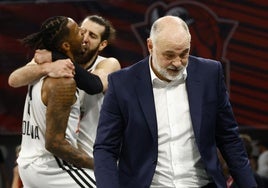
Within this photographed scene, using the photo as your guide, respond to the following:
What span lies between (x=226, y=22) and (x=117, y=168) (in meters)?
4.77

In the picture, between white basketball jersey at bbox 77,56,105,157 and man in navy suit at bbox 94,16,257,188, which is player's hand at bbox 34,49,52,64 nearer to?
white basketball jersey at bbox 77,56,105,157

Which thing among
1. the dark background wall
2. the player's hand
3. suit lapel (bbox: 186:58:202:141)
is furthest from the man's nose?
the dark background wall

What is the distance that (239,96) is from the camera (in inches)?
345

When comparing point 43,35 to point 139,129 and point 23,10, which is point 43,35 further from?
point 23,10

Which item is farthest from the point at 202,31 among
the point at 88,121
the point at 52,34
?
the point at 52,34

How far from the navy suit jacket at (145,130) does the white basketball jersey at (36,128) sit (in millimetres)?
1129

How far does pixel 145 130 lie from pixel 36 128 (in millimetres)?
1322

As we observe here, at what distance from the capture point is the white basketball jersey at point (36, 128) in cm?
518

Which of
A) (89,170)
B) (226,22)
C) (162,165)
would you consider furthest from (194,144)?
(226,22)

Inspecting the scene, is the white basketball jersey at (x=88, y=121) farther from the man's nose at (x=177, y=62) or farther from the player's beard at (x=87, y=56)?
the man's nose at (x=177, y=62)

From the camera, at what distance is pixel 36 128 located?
5.21 metres

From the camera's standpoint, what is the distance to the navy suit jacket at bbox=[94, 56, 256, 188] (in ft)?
13.4

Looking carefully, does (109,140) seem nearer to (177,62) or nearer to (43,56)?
(177,62)

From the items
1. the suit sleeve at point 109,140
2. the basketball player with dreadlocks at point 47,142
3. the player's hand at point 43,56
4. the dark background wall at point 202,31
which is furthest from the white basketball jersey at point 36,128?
the dark background wall at point 202,31
